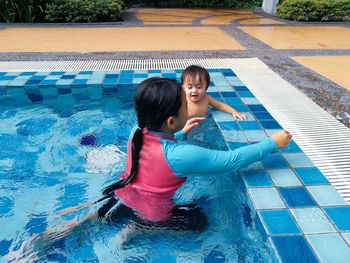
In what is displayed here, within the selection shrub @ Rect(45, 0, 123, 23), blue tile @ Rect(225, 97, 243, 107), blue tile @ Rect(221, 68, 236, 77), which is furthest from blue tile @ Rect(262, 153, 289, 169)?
shrub @ Rect(45, 0, 123, 23)

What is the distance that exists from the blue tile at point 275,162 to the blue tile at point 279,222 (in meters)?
0.53

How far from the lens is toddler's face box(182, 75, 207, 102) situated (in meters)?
3.02

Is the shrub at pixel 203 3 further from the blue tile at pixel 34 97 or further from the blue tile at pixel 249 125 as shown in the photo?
the blue tile at pixel 249 125

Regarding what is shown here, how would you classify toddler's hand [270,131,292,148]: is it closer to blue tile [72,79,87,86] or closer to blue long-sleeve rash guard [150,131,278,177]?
blue long-sleeve rash guard [150,131,278,177]

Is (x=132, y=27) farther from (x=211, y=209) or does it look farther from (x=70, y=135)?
(x=211, y=209)

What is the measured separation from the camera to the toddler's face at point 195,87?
302 cm

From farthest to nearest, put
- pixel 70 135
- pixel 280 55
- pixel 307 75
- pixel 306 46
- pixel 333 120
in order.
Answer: pixel 306 46
pixel 280 55
pixel 307 75
pixel 70 135
pixel 333 120

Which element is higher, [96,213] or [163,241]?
[96,213]

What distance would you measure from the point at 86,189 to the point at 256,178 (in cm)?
154

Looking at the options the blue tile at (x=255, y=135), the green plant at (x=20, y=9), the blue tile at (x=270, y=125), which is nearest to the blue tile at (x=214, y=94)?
the blue tile at (x=270, y=125)

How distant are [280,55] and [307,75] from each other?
1.32 meters

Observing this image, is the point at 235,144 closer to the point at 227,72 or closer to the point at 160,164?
the point at 160,164

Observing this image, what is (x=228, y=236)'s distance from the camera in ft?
7.83

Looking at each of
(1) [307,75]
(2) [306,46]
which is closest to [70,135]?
(1) [307,75]
